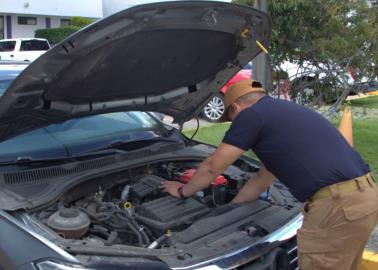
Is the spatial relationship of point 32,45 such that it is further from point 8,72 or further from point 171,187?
point 171,187

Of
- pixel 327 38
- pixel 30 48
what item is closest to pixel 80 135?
pixel 327 38

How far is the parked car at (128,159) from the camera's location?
2787mm

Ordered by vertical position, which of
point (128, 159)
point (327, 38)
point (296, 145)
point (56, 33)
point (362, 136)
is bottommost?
point (362, 136)

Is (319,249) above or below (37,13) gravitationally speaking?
below

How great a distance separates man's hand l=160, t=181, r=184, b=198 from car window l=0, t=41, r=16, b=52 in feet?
66.1

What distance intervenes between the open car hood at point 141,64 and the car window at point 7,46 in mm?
19319

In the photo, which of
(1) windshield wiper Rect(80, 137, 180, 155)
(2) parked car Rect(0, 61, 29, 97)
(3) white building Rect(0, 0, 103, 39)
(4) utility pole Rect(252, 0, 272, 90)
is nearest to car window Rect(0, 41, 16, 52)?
(3) white building Rect(0, 0, 103, 39)

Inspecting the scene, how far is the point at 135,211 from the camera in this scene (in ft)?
10.9

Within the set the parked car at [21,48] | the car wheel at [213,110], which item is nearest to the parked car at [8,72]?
the car wheel at [213,110]

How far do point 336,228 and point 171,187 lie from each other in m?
1.11

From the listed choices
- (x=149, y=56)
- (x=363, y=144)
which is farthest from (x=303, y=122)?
(x=363, y=144)

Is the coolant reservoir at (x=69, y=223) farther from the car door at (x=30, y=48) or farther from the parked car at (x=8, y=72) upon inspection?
the car door at (x=30, y=48)

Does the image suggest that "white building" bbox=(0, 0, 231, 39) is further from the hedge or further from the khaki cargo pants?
the khaki cargo pants

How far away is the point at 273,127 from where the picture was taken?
2975 millimetres
